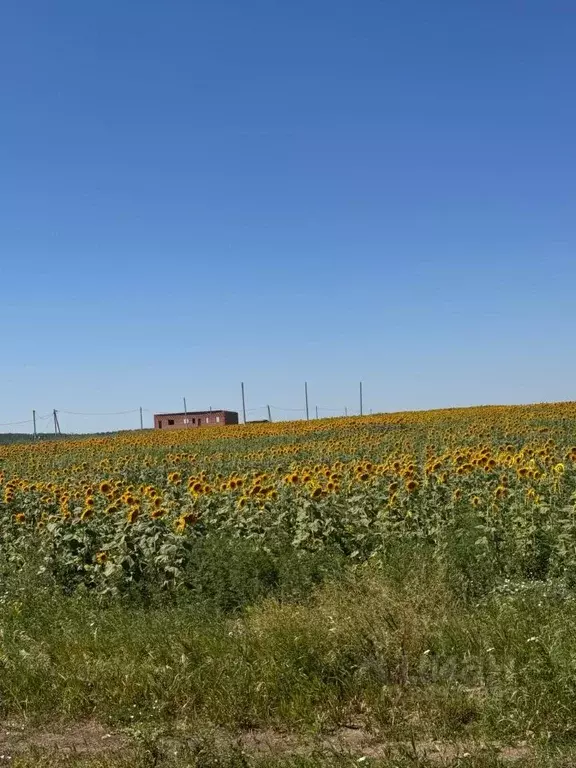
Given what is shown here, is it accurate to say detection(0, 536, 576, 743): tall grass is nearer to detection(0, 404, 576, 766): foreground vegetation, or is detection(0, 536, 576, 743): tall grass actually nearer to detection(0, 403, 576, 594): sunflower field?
detection(0, 404, 576, 766): foreground vegetation

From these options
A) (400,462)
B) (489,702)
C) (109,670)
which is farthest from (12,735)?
(400,462)

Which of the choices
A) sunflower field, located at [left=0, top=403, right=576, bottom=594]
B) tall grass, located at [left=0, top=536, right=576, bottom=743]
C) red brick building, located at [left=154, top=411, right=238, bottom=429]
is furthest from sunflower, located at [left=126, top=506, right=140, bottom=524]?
red brick building, located at [left=154, top=411, right=238, bottom=429]

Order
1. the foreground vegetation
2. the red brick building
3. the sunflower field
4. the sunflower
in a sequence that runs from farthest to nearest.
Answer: the red brick building < the sunflower < the sunflower field < the foreground vegetation

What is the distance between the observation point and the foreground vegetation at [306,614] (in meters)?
4.11

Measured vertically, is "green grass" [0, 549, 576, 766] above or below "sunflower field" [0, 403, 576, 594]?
below

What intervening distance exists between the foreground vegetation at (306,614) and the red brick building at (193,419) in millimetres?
38818

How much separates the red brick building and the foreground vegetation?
38.8 meters

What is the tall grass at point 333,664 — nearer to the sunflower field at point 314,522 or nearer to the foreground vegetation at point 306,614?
the foreground vegetation at point 306,614

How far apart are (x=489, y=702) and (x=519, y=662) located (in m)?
0.50

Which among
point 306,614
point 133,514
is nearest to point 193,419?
point 133,514

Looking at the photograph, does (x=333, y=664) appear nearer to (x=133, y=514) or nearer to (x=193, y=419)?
(x=133, y=514)

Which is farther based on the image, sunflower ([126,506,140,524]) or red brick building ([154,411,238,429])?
red brick building ([154,411,238,429])

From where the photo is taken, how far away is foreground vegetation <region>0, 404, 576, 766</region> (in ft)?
13.5

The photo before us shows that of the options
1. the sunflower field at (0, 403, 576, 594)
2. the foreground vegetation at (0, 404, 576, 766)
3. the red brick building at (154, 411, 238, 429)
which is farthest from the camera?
the red brick building at (154, 411, 238, 429)
